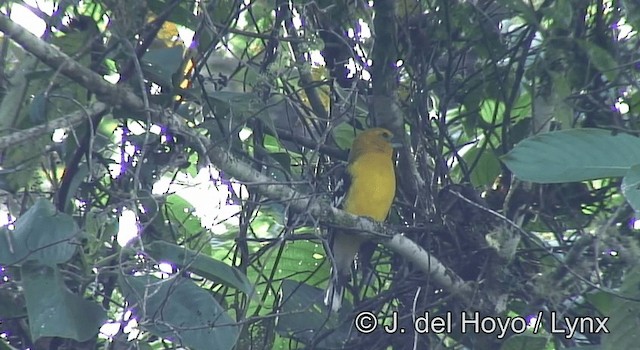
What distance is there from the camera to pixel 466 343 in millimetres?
4387

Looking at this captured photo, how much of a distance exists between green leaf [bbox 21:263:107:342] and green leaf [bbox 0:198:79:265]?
72 mm

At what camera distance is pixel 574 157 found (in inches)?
122

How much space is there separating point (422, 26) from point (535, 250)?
1115 millimetres

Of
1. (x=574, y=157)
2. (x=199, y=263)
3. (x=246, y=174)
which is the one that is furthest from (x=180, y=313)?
(x=574, y=157)

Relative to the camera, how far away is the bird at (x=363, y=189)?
186 inches

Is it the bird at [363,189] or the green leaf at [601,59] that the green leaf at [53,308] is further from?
the green leaf at [601,59]

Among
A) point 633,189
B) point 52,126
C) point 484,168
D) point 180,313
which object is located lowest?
point 180,313

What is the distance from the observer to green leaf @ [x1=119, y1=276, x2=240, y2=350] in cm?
349

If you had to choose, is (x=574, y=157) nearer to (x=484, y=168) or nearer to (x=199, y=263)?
(x=199, y=263)

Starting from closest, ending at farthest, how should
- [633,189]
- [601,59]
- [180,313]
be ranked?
[633,189] → [180,313] → [601,59]

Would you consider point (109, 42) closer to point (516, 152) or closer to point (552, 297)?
point (516, 152)

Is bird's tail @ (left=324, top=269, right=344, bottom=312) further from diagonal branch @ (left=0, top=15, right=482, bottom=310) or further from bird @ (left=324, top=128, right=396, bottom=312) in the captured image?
diagonal branch @ (left=0, top=15, right=482, bottom=310)

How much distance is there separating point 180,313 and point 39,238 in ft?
2.00

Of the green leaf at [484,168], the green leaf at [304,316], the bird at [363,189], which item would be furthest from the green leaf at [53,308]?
the green leaf at [484,168]
